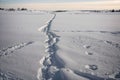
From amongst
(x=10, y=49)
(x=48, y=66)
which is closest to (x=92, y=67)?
(x=48, y=66)

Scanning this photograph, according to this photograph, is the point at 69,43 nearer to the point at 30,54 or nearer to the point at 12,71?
the point at 30,54

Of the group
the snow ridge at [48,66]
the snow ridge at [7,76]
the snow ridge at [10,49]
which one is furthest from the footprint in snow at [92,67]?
the snow ridge at [10,49]

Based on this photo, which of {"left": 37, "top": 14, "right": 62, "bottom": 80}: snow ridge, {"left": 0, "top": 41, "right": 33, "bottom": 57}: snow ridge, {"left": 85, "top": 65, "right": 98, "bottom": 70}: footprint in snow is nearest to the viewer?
{"left": 37, "top": 14, "right": 62, "bottom": 80}: snow ridge

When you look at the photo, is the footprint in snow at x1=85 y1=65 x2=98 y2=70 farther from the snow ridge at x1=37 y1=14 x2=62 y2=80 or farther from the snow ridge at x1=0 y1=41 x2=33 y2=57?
the snow ridge at x1=0 y1=41 x2=33 y2=57

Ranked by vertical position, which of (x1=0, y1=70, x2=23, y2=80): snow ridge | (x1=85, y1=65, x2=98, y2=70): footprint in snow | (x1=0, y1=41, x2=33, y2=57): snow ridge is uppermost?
(x1=0, y1=70, x2=23, y2=80): snow ridge

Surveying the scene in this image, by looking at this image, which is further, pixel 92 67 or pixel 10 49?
pixel 10 49

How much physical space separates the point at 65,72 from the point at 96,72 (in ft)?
1.91

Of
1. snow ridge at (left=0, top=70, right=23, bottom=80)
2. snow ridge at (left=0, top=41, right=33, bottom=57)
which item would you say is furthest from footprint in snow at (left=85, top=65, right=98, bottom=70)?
snow ridge at (left=0, top=41, right=33, bottom=57)

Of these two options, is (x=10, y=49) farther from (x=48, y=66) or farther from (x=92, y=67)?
(x=92, y=67)

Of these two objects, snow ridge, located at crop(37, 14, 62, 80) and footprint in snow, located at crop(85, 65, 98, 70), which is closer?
snow ridge, located at crop(37, 14, 62, 80)

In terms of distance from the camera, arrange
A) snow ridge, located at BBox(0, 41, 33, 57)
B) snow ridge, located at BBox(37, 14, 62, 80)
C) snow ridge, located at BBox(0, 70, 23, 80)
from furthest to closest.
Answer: snow ridge, located at BBox(0, 41, 33, 57), snow ridge, located at BBox(37, 14, 62, 80), snow ridge, located at BBox(0, 70, 23, 80)

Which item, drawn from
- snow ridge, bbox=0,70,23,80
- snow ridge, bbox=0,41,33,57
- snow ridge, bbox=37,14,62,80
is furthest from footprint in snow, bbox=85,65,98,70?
snow ridge, bbox=0,41,33,57

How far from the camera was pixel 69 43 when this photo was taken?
212 inches

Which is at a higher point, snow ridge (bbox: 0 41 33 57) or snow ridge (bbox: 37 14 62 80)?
snow ridge (bbox: 37 14 62 80)
